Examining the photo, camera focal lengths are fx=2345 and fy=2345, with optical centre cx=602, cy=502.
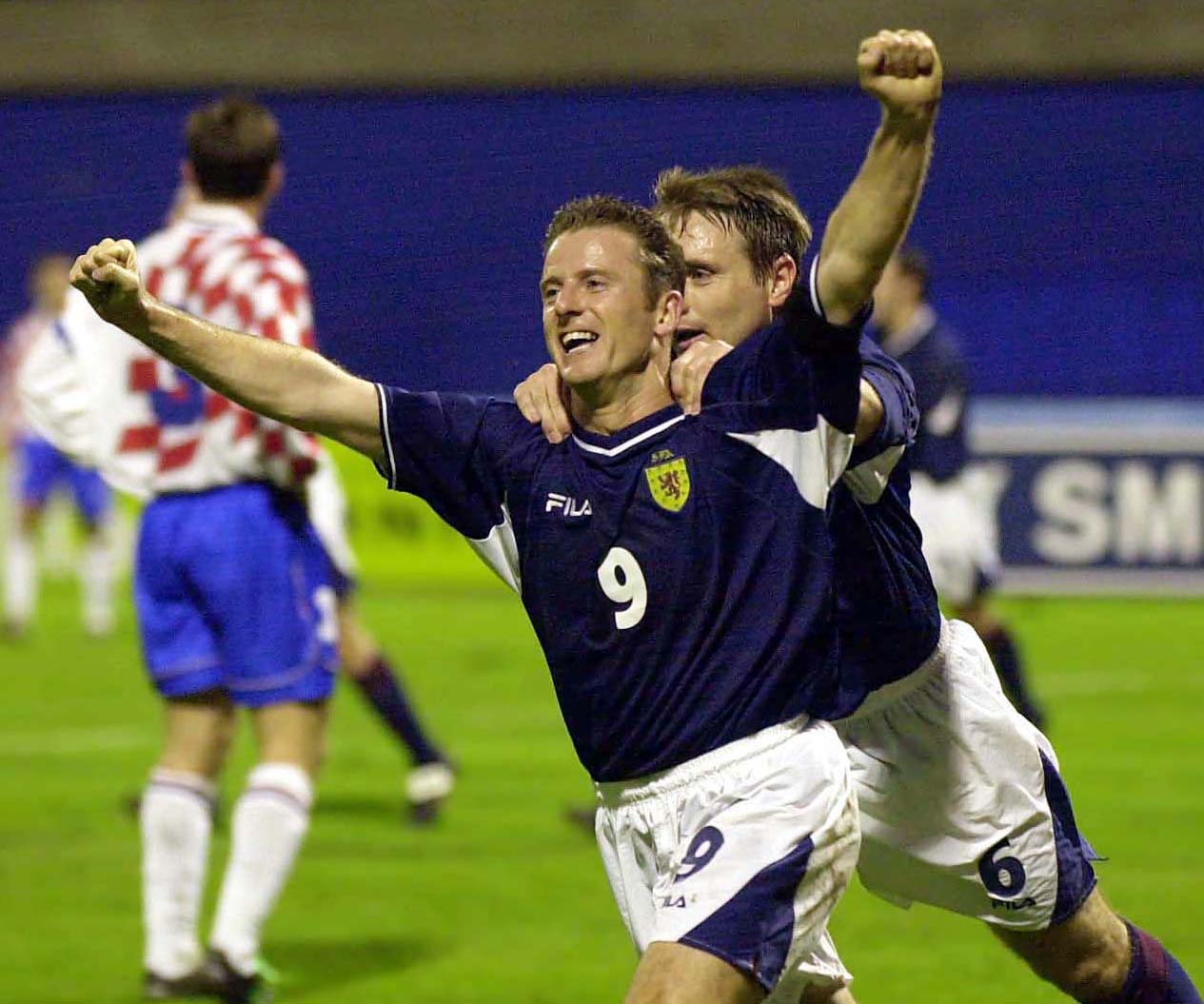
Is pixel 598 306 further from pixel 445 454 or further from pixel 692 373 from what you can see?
pixel 445 454

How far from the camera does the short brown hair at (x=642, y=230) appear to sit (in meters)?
3.78

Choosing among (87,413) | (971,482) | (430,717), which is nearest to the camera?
(87,413)

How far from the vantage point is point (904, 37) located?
3273 mm

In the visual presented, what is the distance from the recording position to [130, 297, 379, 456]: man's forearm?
381 cm

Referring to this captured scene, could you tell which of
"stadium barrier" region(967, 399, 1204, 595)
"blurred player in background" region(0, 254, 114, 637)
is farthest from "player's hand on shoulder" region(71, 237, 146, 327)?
"stadium barrier" region(967, 399, 1204, 595)

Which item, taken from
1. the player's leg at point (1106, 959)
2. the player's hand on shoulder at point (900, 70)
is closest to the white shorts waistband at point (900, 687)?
the player's leg at point (1106, 959)

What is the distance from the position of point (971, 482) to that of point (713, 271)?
10.7 metres

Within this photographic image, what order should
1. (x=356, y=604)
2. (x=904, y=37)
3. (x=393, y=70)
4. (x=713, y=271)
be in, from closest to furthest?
1. (x=904, y=37)
2. (x=713, y=271)
3. (x=356, y=604)
4. (x=393, y=70)

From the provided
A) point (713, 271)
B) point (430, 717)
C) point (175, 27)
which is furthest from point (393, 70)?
point (713, 271)

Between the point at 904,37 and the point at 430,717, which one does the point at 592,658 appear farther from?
the point at 430,717

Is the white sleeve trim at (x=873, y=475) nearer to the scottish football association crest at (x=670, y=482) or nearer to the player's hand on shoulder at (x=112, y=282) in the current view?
the scottish football association crest at (x=670, y=482)

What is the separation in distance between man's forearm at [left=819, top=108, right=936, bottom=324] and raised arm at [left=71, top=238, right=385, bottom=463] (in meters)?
0.90

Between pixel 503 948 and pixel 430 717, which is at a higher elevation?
pixel 503 948

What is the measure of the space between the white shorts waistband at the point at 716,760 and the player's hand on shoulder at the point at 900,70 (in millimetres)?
1037
